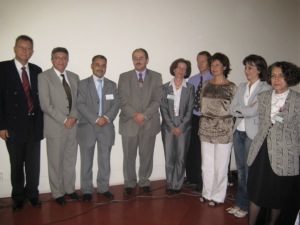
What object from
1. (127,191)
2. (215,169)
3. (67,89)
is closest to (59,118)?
(67,89)

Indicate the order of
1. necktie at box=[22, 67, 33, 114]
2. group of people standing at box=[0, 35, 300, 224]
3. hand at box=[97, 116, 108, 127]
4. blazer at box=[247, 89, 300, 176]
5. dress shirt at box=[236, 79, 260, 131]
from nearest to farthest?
blazer at box=[247, 89, 300, 176], group of people standing at box=[0, 35, 300, 224], dress shirt at box=[236, 79, 260, 131], necktie at box=[22, 67, 33, 114], hand at box=[97, 116, 108, 127]

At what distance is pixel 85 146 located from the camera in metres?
3.27

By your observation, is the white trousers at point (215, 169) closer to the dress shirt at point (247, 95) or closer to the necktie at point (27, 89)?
the dress shirt at point (247, 95)

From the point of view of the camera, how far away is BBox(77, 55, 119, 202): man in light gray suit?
3.26m

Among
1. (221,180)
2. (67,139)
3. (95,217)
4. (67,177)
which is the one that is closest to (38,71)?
(67,139)

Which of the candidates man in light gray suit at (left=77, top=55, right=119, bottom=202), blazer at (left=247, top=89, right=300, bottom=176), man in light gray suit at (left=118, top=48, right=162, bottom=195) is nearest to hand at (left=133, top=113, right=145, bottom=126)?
man in light gray suit at (left=118, top=48, right=162, bottom=195)

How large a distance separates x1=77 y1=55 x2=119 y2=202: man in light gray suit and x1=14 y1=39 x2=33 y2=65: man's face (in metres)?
0.72

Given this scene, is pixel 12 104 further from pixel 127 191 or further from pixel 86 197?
pixel 127 191

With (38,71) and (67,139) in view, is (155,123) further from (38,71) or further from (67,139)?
(38,71)

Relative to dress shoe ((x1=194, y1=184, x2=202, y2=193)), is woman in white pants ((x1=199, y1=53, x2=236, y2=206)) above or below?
above

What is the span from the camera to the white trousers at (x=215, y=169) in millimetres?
3033

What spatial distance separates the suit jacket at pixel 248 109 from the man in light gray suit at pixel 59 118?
6.57 ft

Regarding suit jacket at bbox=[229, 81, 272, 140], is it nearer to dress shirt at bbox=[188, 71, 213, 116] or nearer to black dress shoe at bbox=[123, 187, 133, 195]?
dress shirt at bbox=[188, 71, 213, 116]

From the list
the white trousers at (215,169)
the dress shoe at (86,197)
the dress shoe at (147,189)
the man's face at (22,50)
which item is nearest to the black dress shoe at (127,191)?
the dress shoe at (147,189)
